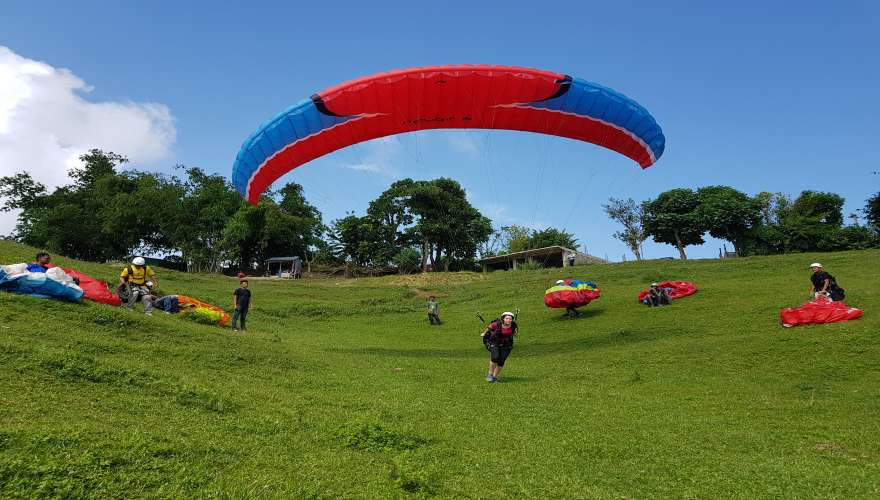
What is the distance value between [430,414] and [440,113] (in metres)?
11.0

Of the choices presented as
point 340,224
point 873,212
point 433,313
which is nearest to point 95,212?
point 340,224

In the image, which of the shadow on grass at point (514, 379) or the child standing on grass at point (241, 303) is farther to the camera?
the child standing on grass at point (241, 303)

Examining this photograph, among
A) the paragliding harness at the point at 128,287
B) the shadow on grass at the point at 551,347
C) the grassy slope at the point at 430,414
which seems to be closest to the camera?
the grassy slope at the point at 430,414

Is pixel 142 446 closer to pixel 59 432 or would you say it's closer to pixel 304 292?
pixel 59 432

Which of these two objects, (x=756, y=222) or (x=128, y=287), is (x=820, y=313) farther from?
(x=756, y=222)

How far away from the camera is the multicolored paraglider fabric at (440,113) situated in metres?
15.8

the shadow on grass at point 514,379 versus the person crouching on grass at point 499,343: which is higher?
the person crouching on grass at point 499,343

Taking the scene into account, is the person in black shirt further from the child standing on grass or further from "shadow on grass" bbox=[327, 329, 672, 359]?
the child standing on grass

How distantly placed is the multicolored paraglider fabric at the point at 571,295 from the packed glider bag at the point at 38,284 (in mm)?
17030

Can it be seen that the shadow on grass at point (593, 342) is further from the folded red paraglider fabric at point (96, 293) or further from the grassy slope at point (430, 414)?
the folded red paraglider fabric at point (96, 293)

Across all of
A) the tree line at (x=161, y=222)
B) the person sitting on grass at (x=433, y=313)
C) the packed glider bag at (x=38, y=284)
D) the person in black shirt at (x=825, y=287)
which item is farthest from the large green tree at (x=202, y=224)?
the person in black shirt at (x=825, y=287)

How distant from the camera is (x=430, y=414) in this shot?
8.41 metres

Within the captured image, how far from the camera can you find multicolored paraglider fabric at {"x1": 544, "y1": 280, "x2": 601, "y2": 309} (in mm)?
22359

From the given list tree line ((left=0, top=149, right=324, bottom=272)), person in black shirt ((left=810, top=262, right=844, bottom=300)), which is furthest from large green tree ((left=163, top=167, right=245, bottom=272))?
person in black shirt ((left=810, top=262, right=844, bottom=300))
